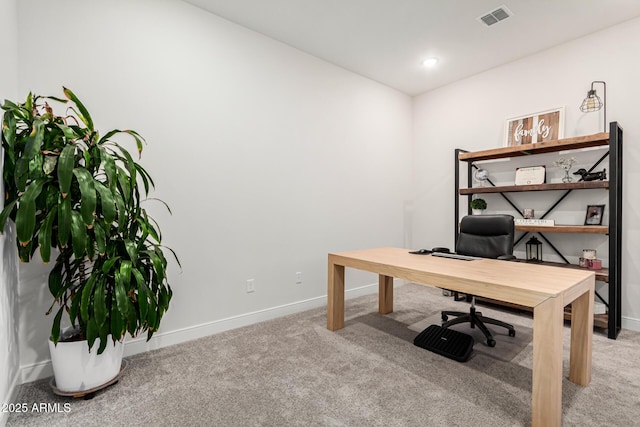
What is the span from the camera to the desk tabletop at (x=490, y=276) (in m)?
1.58

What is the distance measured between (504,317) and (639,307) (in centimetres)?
111

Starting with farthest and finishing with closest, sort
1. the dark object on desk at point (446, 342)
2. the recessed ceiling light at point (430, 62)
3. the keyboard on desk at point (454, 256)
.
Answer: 1. the recessed ceiling light at point (430, 62)
2. the keyboard on desk at point (454, 256)
3. the dark object on desk at point (446, 342)

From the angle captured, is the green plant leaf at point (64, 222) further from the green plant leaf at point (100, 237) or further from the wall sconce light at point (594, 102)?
the wall sconce light at point (594, 102)

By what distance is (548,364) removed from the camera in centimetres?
149

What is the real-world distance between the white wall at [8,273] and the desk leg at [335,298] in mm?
2076

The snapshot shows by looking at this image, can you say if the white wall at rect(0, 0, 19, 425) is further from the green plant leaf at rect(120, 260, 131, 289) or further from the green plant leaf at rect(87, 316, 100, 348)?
the green plant leaf at rect(120, 260, 131, 289)

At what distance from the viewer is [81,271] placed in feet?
6.13

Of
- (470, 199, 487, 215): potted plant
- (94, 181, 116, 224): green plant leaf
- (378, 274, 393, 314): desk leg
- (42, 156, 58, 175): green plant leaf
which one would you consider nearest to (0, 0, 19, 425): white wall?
(42, 156, 58, 175): green plant leaf

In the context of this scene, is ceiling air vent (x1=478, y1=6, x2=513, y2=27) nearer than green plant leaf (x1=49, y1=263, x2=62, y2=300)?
No

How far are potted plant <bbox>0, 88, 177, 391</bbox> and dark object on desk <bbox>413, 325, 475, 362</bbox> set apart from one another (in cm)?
196

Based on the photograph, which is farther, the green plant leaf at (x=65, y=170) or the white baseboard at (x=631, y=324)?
the white baseboard at (x=631, y=324)

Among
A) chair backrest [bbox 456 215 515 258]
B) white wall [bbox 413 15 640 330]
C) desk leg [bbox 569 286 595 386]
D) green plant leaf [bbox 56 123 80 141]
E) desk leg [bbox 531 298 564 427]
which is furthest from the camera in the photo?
white wall [bbox 413 15 640 330]

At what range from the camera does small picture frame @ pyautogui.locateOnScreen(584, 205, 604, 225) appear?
300 cm

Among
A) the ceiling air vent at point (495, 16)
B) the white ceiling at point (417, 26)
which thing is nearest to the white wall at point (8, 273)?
the white ceiling at point (417, 26)
